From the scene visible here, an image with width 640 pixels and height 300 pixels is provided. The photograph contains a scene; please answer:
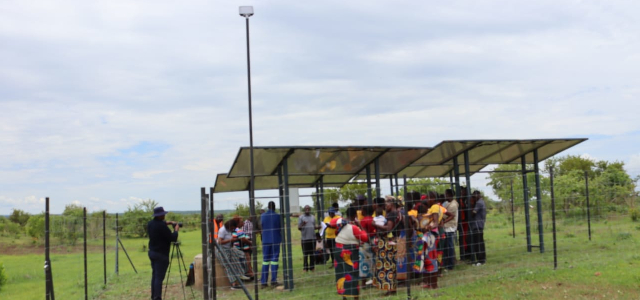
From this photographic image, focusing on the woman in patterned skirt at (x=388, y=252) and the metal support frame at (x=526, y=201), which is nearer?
the woman in patterned skirt at (x=388, y=252)

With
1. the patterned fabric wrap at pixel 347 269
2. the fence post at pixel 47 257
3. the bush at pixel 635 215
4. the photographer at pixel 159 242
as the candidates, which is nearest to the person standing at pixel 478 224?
the patterned fabric wrap at pixel 347 269

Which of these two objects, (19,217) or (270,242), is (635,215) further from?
(19,217)

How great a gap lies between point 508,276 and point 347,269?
3.22m

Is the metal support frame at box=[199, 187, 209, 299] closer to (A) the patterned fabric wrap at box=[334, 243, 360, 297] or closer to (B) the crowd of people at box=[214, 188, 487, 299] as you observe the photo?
(B) the crowd of people at box=[214, 188, 487, 299]

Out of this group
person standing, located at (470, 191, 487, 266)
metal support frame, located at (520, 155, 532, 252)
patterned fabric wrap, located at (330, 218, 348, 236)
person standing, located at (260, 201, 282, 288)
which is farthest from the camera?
person standing, located at (470, 191, 487, 266)

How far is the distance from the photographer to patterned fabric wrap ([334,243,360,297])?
108 inches

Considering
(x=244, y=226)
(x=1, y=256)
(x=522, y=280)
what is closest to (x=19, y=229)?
(x=1, y=256)

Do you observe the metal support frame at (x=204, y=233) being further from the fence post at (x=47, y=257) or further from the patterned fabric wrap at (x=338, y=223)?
the patterned fabric wrap at (x=338, y=223)

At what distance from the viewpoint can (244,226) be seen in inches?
495

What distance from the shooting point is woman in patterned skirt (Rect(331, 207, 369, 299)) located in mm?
8336

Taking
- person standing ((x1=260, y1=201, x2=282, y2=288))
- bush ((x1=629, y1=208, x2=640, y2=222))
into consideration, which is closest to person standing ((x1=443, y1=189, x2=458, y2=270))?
person standing ((x1=260, y1=201, x2=282, y2=288))

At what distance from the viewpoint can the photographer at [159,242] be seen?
8.85 metres

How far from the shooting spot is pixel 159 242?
8.88 metres

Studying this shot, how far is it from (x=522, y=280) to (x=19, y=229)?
35.5 m
